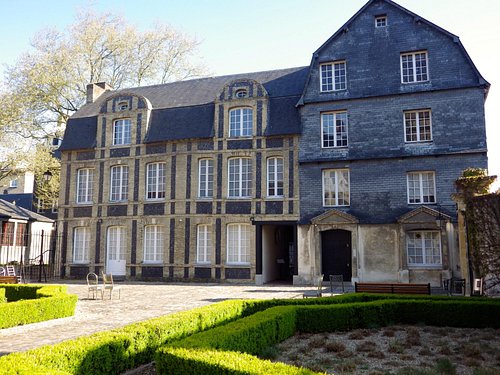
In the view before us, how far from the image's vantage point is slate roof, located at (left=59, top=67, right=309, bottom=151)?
21.9 m

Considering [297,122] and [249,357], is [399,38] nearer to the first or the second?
[297,122]

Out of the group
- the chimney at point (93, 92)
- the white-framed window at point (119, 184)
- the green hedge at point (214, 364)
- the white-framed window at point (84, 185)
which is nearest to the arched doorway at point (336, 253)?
the white-framed window at point (119, 184)

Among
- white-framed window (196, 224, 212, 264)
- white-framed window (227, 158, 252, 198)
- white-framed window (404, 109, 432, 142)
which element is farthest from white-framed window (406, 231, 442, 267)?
white-framed window (196, 224, 212, 264)

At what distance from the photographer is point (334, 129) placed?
21203 millimetres

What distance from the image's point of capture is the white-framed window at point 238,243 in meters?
21.5

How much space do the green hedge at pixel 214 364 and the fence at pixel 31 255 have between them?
19.5m

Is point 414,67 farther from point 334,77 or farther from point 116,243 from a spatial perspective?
point 116,243

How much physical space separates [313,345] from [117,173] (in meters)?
18.0

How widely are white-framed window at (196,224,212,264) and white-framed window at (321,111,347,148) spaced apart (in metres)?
6.94

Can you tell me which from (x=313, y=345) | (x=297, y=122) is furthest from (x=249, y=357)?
(x=297, y=122)

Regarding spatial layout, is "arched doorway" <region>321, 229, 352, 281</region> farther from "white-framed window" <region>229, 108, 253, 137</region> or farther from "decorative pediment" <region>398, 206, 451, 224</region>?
"white-framed window" <region>229, 108, 253, 137</region>

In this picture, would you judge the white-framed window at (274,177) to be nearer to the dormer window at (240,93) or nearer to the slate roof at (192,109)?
the slate roof at (192,109)

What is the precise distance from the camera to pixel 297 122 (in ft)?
70.2

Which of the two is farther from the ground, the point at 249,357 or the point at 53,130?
the point at 53,130
